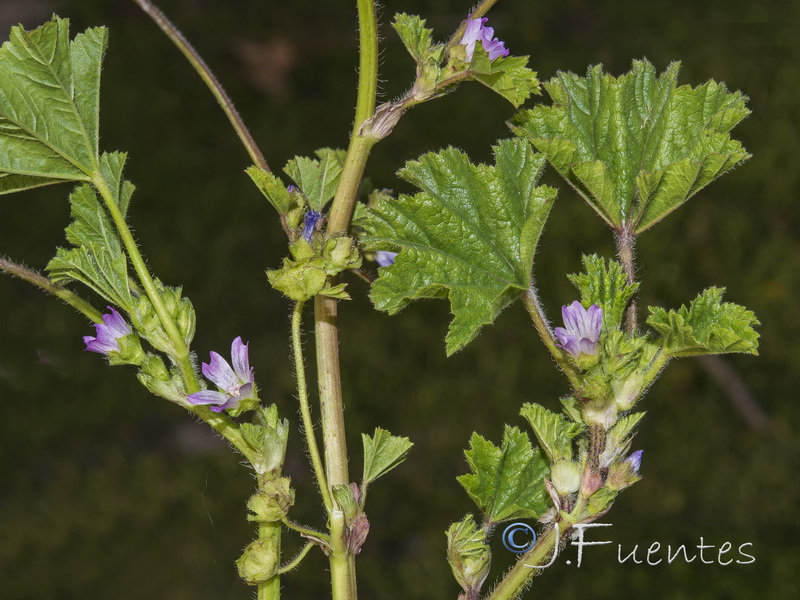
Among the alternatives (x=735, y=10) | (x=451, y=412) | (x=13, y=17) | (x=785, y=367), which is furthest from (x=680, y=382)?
(x=13, y=17)

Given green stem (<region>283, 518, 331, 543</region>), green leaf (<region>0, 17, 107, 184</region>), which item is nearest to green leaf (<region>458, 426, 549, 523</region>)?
green stem (<region>283, 518, 331, 543</region>)

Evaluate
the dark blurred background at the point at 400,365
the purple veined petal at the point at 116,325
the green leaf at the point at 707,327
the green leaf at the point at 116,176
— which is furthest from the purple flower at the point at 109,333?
the dark blurred background at the point at 400,365

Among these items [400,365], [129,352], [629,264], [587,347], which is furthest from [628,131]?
[400,365]

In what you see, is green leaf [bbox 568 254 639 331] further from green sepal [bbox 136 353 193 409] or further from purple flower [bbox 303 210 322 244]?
green sepal [bbox 136 353 193 409]

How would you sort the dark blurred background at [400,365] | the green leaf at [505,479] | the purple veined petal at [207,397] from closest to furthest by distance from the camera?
the purple veined petal at [207,397]
the green leaf at [505,479]
the dark blurred background at [400,365]

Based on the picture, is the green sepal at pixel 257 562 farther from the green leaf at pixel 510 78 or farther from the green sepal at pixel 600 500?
the green leaf at pixel 510 78
